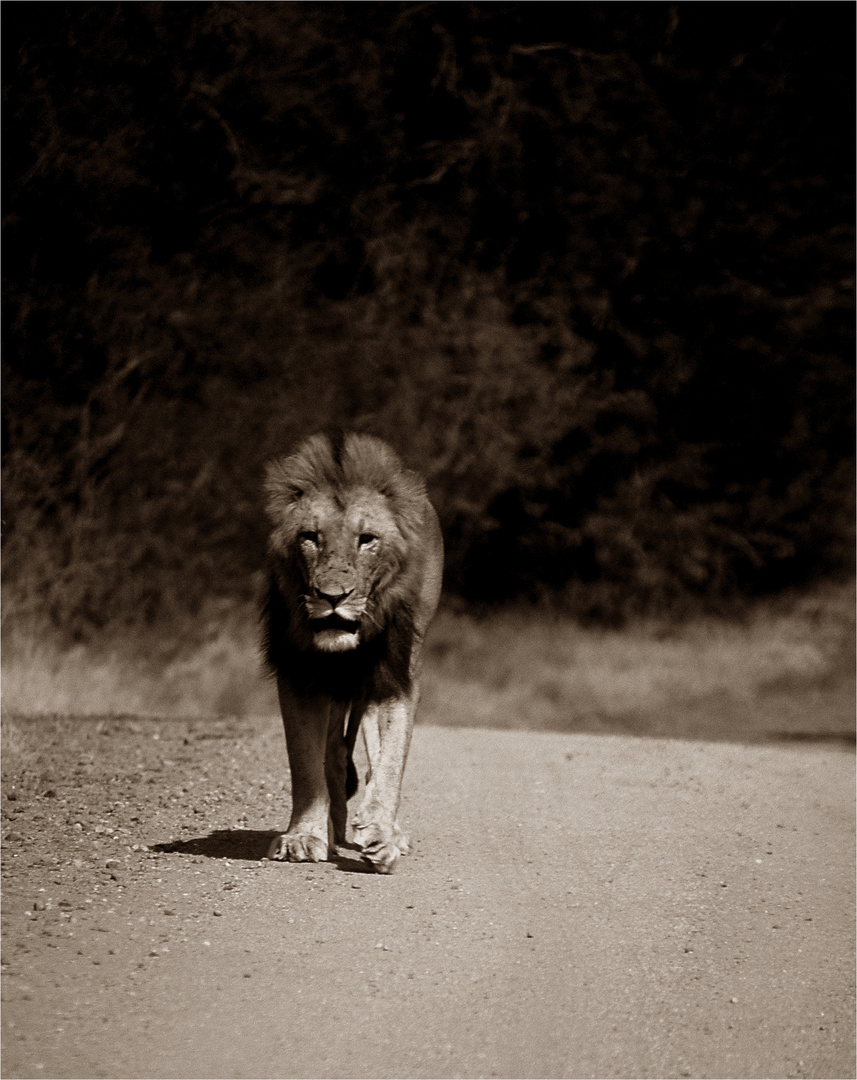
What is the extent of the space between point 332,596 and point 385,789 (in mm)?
676

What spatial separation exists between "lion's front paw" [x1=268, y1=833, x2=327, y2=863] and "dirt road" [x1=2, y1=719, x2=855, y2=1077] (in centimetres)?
9

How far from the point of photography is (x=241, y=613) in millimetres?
11609

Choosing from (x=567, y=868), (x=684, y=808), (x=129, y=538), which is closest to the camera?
(x=567, y=868)

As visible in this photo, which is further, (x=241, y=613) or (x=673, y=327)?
(x=673, y=327)

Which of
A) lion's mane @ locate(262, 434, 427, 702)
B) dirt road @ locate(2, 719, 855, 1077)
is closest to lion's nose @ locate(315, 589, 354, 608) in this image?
lion's mane @ locate(262, 434, 427, 702)

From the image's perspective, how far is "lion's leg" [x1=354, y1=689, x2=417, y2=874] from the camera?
5055 millimetres

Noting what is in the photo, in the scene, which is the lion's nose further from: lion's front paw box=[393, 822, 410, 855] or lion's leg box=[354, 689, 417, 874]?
lion's front paw box=[393, 822, 410, 855]

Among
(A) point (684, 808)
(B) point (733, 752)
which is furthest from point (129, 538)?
(A) point (684, 808)

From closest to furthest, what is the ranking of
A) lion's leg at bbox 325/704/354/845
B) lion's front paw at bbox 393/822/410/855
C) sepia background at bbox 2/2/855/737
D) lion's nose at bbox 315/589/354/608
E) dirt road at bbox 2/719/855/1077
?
1. dirt road at bbox 2/719/855/1077
2. lion's nose at bbox 315/589/354/608
3. lion's front paw at bbox 393/822/410/855
4. lion's leg at bbox 325/704/354/845
5. sepia background at bbox 2/2/855/737

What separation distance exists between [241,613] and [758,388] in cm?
457

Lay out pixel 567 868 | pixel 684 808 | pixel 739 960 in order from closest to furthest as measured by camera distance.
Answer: pixel 739 960 → pixel 567 868 → pixel 684 808

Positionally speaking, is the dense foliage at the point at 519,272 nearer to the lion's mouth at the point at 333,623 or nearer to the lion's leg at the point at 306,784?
the lion's leg at the point at 306,784

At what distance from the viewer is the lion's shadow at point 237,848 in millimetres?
5281

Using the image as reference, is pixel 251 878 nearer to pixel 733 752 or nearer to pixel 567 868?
pixel 567 868
